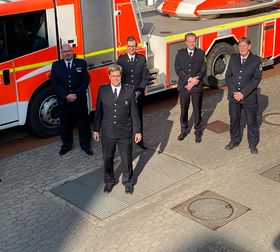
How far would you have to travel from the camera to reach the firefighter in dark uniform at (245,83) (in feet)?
26.5

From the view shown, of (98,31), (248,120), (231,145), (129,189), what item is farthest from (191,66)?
(129,189)

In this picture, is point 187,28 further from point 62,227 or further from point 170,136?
point 62,227

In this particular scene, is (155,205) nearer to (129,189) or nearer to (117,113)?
(129,189)

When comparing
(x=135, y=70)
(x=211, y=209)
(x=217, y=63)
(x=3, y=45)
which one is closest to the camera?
(x=211, y=209)

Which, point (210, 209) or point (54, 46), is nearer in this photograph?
point (210, 209)

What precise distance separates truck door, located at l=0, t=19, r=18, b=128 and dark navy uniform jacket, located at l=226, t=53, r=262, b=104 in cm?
334

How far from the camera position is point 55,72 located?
27.1 ft

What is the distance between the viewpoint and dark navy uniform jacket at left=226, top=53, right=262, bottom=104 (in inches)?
318

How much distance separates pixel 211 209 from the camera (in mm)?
6945

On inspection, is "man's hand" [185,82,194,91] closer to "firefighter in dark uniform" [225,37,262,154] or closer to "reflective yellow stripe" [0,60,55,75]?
"firefighter in dark uniform" [225,37,262,154]

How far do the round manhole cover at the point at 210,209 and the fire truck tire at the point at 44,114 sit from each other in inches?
132

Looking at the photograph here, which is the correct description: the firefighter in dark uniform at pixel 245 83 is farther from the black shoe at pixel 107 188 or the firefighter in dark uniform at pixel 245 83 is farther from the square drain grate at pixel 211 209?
the black shoe at pixel 107 188

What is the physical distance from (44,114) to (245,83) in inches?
132

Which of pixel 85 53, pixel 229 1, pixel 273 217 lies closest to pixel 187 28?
pixel 229 1
